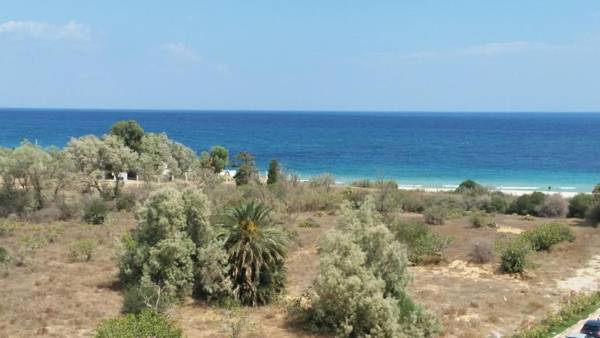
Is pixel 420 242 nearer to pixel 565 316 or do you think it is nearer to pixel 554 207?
pixel 565 316

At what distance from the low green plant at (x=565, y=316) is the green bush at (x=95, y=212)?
2484 centimetres

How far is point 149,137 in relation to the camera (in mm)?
52375

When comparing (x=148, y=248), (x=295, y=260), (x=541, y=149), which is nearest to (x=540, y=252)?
(x=295, y=260)

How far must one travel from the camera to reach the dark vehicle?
1584 cm

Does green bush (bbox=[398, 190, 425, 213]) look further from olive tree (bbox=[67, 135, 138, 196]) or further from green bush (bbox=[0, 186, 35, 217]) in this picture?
green bush (bbox=[0, 186, 35, 217])

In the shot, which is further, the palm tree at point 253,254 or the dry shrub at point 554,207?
the dry shrub at point 554,207

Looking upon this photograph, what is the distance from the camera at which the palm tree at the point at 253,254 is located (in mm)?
20000

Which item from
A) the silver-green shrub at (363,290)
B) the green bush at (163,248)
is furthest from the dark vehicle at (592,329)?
the green bush at (163,248)

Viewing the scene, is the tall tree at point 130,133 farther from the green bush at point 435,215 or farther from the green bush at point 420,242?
the green bush at point 420,242

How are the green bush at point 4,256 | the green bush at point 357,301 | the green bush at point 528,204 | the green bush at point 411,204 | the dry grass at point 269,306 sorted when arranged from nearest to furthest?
the green bush at point 357,301
the dry grass at point 269,306
the green bush at point 4,256
the green bush at point 528,204
the green bush at point 411,204

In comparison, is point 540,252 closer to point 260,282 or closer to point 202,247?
point 260,282

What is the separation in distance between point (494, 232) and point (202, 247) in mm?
18251

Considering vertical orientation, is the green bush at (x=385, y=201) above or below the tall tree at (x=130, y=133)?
below

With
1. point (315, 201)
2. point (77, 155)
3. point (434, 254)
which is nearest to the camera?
point (434, 254)
